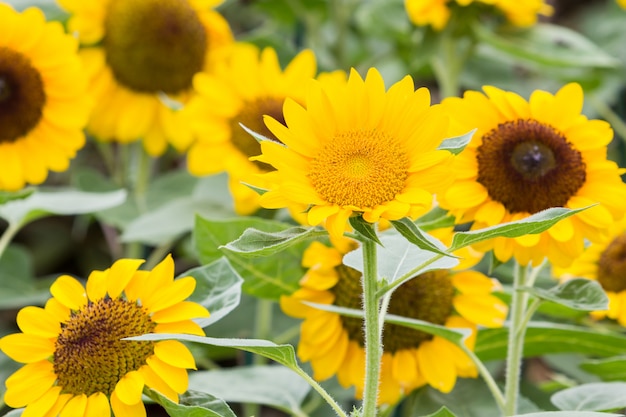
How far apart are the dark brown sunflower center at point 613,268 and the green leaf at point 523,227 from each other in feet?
1.15

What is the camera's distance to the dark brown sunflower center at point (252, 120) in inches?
41.5

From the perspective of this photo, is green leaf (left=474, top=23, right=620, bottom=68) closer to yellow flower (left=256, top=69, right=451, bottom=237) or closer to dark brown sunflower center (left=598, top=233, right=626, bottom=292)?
dark brown sunflower center (left=598, top=233, right=626, bottom=292)

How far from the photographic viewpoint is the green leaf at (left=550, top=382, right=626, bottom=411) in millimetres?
687

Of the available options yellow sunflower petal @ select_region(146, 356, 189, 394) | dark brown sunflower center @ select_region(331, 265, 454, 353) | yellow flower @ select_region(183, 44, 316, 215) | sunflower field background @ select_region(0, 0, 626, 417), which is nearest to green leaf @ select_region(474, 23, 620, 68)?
sunflower field background @ select_region(0, 0, 626, 417)

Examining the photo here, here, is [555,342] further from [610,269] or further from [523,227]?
[523,227]

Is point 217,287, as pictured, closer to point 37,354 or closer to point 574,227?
point 37,354

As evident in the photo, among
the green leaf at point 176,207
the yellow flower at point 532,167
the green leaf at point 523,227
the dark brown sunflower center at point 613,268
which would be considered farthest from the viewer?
the green leaf at point 176,207

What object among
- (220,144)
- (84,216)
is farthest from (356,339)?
(84,216)

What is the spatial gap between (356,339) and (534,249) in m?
0.19

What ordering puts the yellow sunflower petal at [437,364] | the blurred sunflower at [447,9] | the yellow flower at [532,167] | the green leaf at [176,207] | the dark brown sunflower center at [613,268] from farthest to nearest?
the blurred sunflower at [447,9]
the green leaf at [176,207]
the dark brown sunflower center at [613,268]
the yellow sunflower petal at [437,364]
the yellow flower at [532,167]

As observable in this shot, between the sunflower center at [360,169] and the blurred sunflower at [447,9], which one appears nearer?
the sunflower center at [360,169]

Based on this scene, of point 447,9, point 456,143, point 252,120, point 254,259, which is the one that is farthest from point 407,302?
point 447,9

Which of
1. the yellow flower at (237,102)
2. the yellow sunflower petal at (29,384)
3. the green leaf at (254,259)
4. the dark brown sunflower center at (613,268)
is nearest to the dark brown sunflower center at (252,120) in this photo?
the yellow flower at (237,102)

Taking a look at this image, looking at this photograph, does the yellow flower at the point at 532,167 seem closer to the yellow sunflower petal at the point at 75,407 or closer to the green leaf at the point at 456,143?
the green leaf at the point at 456,143
